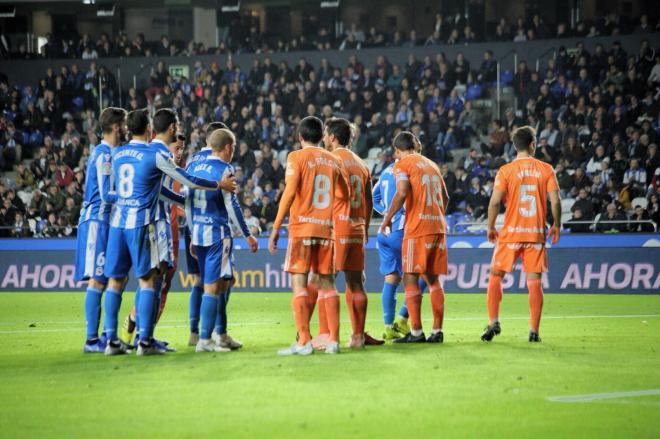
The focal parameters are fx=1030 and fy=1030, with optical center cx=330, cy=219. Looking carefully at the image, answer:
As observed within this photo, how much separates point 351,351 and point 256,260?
→ 42.2 feet

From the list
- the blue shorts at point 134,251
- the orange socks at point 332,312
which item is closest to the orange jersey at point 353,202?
the orange socks at point 332,312

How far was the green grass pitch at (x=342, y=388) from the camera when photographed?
645 centimetres

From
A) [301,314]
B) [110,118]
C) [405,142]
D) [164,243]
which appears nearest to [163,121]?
[110,118]

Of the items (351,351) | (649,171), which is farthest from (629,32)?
(351,351)

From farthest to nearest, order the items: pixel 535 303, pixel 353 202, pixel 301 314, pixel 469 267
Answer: pixel 469 267 < pixel 535 303 < pixel 353 202 < pixel 301 314

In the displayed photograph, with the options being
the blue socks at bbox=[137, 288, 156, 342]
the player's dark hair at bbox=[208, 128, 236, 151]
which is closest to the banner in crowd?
the player's dark hair at bbox=[208, 128, 236, 151]

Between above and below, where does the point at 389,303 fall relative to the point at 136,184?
below

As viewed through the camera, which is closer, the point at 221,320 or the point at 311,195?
the point at 311,195

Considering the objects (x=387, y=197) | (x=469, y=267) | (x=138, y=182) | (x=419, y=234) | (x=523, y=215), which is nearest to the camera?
(x=138, y=182)

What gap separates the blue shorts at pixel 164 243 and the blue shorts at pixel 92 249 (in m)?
0.89

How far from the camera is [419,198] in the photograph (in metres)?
11.7

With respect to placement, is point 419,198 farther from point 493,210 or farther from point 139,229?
point 139,229

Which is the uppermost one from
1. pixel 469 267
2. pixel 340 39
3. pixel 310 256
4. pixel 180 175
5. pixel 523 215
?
pixel 340 39

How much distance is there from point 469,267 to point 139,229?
1261 centimetres
